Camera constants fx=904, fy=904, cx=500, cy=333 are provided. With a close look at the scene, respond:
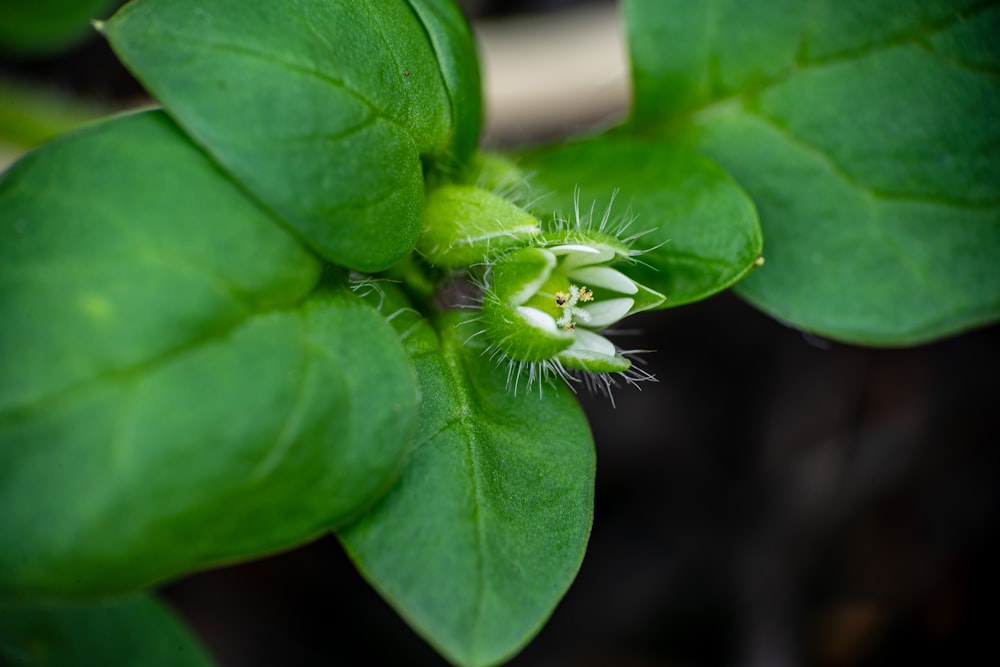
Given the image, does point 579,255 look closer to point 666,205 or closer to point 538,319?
point 538,319

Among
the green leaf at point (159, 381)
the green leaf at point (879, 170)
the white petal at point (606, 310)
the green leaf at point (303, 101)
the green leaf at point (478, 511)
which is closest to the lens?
the green leaf at point (159, 381)

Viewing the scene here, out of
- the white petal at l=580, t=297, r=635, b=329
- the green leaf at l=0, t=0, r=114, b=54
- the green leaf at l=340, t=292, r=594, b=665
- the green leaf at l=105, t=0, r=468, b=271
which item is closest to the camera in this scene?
the green leaf at l=105, t=0, r=468, b=271

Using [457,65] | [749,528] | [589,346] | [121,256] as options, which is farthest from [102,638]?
[749,528]

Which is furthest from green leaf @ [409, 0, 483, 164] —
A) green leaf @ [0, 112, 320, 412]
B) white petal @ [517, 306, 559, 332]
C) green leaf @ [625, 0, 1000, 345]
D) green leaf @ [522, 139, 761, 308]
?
green leaf @ [625, 0, 1000, 345]

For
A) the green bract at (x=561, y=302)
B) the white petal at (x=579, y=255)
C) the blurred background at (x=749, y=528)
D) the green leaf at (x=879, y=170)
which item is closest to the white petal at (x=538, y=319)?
the green bract at (x=561, y=302)

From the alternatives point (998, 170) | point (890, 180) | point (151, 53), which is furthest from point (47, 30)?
point (998, 170)

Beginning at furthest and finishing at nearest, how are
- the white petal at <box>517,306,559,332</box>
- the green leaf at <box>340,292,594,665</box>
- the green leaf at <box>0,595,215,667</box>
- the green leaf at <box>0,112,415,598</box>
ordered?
the green leaf at <box>0,595,215,667</box>
the white petal at <box>517,306,559,332</box>
the green leaf at <box>340,292,594,665</box>
the green leaf at <box>0,112,415,598</box>

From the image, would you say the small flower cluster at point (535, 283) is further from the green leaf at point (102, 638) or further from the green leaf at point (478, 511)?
the green leaf at point (102, 638)

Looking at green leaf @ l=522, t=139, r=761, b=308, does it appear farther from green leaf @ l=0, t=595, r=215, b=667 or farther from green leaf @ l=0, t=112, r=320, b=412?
green leaf @ l=0, t=595, r=215, b=667

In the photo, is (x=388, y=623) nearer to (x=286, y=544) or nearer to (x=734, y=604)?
(x=734, y=604)
